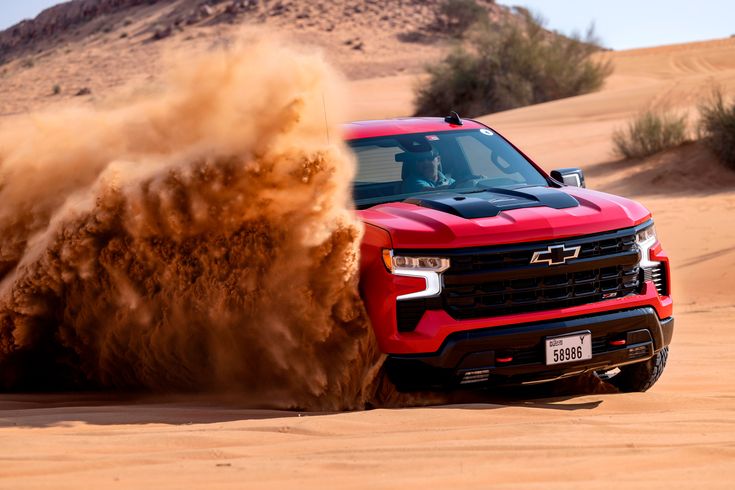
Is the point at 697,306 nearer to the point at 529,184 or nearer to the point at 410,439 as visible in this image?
the point at 529,184

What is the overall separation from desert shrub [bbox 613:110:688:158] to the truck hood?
53.1 ft

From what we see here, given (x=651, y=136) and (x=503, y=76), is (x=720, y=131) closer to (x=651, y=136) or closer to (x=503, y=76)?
(x=651, y=136)

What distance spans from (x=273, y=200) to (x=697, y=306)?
6887mm

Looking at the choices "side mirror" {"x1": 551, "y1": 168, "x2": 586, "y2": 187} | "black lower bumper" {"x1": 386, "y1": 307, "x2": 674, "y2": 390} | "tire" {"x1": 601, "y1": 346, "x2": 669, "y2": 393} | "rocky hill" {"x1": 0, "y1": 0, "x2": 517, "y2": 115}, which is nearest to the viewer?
"black lower bumper" {"x1": 386, "y1": 307, "x2": 674, "y2": 390}

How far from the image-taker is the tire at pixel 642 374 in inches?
267

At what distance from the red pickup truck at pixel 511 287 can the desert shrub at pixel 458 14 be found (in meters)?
65.7

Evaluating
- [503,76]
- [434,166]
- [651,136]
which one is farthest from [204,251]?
[503,76]

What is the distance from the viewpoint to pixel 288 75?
630 centimetres

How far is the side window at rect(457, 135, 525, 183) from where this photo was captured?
7348mm

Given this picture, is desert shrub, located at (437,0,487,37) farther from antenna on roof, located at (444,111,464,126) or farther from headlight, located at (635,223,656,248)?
headlight, located at (635,223,656,248)

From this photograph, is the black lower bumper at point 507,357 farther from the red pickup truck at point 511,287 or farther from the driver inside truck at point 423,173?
the driver inside truck at point 423,173

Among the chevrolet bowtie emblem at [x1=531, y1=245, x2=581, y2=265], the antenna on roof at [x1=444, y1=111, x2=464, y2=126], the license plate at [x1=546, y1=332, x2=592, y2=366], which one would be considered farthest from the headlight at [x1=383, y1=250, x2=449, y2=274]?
the antenna on roof at [x1=444, y1=111, x2=464, y2=126]

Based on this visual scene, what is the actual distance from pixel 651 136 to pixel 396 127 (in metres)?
15.8

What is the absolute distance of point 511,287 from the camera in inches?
231
